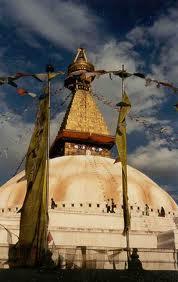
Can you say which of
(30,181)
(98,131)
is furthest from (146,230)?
(98,131)

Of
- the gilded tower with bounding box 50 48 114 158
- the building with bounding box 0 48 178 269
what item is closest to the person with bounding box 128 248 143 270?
the building with bounding box 0 48 178 269

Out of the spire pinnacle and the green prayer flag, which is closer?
the green prayer flag

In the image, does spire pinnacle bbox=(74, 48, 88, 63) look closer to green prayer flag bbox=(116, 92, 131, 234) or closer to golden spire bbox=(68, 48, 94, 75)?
golden spire bbox=(68, 48, 94, 75)

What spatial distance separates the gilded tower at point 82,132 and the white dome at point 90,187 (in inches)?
247

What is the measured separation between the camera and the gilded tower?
41438 mm

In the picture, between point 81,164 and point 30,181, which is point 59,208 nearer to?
point 81,164

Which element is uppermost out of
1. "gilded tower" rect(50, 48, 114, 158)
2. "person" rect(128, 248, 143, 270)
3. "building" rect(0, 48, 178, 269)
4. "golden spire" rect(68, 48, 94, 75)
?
"golden spire" rect(68, 48, 94, 75)

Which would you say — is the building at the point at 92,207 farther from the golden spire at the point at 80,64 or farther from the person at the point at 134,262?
the golden spire at the point at 80,64

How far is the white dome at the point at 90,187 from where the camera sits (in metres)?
30.7

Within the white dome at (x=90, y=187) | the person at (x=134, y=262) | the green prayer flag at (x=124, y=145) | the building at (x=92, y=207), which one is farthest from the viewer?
the white dome at (x=90, y=187)

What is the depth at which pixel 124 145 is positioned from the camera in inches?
730

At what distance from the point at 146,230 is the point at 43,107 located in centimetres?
1170

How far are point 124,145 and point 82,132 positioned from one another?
76.2 feet

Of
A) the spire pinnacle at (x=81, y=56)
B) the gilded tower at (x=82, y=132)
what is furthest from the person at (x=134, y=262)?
the spire pinnacle at (x=81, y=56)
